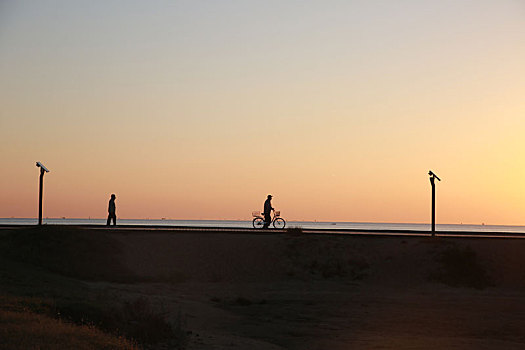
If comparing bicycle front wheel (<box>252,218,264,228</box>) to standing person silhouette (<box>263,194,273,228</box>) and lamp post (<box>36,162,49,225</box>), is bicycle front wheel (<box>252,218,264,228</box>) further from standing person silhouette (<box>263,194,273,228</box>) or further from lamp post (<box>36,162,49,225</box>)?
lamp post (<box>36,162,49,225</box>)

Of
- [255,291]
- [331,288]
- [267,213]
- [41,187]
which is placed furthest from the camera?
[267,213]

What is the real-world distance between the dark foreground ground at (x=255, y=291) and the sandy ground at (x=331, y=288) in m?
0.05

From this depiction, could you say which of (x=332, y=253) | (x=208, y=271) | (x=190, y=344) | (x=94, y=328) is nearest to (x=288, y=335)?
(x=190, y=344)

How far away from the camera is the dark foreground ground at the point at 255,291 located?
16234 mm

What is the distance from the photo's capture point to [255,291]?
1048 inches

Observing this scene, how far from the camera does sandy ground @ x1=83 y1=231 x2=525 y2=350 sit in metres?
19.3

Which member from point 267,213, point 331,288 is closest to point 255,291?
point 331,288

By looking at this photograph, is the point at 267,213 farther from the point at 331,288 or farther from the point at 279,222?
the point at 331,288

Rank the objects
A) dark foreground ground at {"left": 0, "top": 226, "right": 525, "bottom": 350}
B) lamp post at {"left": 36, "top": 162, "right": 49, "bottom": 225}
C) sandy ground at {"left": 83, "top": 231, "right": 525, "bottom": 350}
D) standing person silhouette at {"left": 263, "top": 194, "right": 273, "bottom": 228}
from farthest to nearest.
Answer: standing person silhouette at {"left": 263, "top": 194, "right": 273, "bottom": 228} → lamp post at {"left": 36, "top": 162, "right": 49, "bottom": 225} → sandy ground at {"left": 83, "top": 231, "right": 525, "bottom": 350} → dark foreground ground at {"left": 0, "top": 226, "right": 525, "bottom": 350}

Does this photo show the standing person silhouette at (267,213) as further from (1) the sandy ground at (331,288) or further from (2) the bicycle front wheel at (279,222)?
(1) the sandy ground at (331,288)

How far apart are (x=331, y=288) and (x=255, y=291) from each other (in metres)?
3.34

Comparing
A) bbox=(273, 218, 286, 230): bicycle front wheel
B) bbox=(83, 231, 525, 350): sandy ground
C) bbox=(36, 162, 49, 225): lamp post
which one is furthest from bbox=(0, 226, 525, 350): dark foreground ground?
bbox=(273, 218, 286, 230): bicycle front wheel

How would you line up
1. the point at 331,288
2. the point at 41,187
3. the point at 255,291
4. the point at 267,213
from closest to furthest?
the point at 255,291, the point at 331,288, the point at 41,187, the point at 267,213

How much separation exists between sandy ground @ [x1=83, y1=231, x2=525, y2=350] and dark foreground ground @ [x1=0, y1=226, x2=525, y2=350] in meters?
0.05
